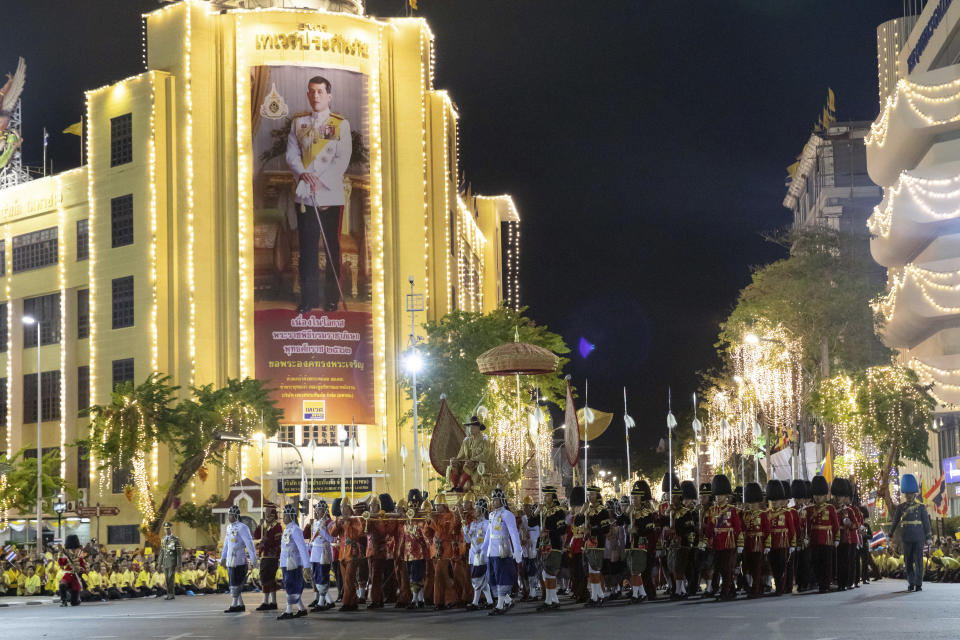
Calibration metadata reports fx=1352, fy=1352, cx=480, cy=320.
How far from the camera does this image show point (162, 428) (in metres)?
50.2

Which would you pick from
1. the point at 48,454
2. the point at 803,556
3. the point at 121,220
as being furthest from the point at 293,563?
the point at 121,220

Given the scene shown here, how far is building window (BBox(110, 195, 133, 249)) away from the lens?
61.2 meters

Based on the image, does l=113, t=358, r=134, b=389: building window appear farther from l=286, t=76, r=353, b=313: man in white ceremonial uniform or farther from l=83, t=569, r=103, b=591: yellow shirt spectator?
l=83, t=569, r=103, b=591: yellow shirt spectator

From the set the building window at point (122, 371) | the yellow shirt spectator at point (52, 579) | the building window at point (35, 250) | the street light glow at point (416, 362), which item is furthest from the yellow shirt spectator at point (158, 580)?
the building window at point (35, 250)

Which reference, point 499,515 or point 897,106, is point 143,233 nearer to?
point 897,106

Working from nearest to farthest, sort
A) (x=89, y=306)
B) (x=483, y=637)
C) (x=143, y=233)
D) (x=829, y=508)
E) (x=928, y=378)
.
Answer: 1. (x=483, y=637)
2. (x=829, y=508)
3. (x=928, y=378)
4. (x=143, y=233)
5. (x=89, y=306)

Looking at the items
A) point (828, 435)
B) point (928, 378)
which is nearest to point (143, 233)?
point (828, 435)

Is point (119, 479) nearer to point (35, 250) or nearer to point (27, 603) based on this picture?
point (35, 250)

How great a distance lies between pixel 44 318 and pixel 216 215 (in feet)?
42.8

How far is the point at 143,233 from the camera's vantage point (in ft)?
198

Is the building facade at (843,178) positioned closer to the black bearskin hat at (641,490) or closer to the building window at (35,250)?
the building window at (35,250)

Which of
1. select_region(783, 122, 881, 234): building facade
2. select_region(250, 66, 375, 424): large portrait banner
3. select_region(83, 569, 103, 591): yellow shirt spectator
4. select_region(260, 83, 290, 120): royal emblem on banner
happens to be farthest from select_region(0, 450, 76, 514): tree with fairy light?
select_region(783, 122, 881, 234): building facade

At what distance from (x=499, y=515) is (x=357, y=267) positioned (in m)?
38.9

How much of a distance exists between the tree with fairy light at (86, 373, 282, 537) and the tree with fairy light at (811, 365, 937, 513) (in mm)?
22567
